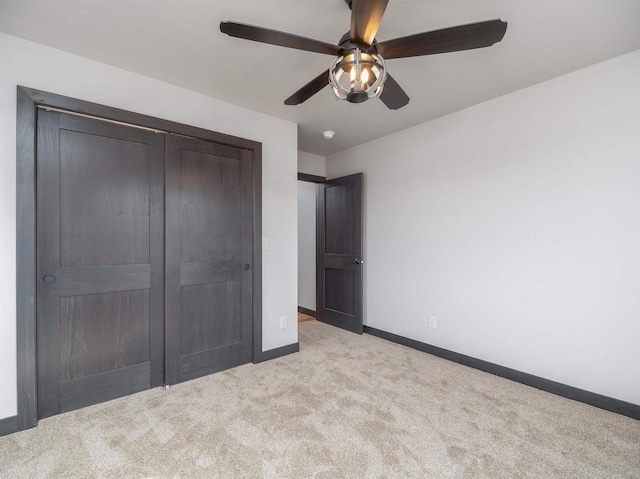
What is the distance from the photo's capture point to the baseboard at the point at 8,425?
1.88 meters

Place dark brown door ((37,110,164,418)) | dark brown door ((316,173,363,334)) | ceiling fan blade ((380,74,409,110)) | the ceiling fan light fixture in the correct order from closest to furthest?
the ceiling fan light fixture, ceiling fan blade ((380,74,409,110)), dark brown door ((37,110,164,418)), dark brown door ((316,173,363,334))

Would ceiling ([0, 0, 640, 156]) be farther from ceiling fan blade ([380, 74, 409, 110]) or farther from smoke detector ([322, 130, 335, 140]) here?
smoke detector ([322, 130, 335, 140])

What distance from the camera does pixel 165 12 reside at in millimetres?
1734

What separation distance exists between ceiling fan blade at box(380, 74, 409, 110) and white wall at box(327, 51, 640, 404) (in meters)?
1.40

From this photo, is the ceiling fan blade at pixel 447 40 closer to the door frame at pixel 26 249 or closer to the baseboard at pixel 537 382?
the door frame at pixel 26 249

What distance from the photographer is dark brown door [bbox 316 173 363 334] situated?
4.01 m

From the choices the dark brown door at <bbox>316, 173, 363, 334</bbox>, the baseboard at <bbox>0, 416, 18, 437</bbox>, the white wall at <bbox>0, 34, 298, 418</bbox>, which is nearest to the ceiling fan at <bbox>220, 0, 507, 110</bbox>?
the white wall at <bbox>0, 34, 298, 418</bbox>

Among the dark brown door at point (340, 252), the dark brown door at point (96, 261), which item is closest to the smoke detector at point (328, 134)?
the dark brown door at point (340, 252)

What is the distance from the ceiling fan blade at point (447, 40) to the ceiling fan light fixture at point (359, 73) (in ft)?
0.39

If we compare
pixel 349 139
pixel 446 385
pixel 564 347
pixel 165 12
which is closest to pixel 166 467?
pixel 446 385

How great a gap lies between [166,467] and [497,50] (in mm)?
3211

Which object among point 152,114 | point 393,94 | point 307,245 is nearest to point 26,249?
Answer: point 152,114

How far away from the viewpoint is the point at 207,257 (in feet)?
9.00

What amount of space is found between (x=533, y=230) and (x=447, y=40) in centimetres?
184
